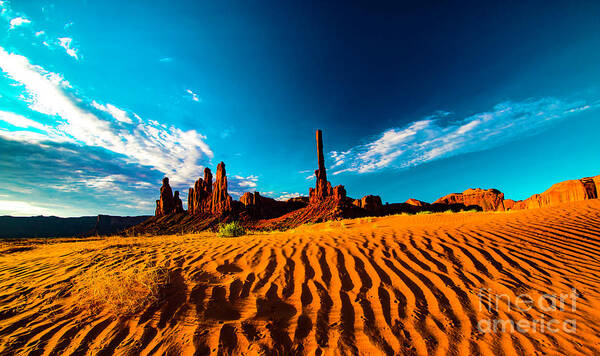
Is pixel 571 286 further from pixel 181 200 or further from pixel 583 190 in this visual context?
pixel 181 200

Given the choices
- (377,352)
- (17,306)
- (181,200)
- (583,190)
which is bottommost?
(377,352)

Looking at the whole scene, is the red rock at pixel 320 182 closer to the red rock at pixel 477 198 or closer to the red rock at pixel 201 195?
the red rock at pixel 201 195

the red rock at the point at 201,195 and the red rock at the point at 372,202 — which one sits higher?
the red rock at the point at 201,195

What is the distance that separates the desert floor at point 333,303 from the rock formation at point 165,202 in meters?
71.8

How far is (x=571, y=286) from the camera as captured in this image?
3.46 meters

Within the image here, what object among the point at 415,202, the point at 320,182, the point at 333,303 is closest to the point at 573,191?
the point at 333,303

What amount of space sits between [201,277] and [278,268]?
1.36 meters

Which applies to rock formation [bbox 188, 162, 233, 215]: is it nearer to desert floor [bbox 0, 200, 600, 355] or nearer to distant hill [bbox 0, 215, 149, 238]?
distant hill [bbox 0, 215, 149, 238]

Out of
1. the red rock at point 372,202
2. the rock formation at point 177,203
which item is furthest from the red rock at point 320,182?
the rock formation at point 177,203

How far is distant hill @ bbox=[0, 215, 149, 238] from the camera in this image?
64500 millimetres

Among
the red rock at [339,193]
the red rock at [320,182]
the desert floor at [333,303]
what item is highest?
the red rock at [320,182]

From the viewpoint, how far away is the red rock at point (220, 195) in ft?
182

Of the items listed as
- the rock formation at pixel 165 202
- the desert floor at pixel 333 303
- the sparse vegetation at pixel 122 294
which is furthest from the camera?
the rock formation at pixel 165 202

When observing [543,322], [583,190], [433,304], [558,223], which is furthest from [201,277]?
[583,190]
